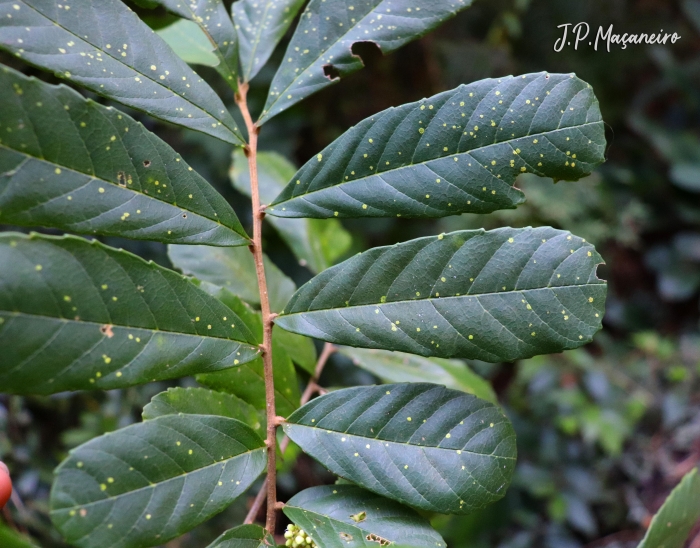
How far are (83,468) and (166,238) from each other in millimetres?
222

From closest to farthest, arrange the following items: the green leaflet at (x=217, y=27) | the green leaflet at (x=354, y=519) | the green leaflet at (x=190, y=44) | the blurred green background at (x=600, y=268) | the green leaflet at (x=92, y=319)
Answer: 1. the green leaflet at (x=92, y=319)
2. the green leaflet at (x=354, y=519)
3. the green leaflet at (x=217, y=27)
4. the green leaflet at (x=190, y=44)
5. the blurred green background at (x=600, y=268)

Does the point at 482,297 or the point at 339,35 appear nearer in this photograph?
the point at 482,297

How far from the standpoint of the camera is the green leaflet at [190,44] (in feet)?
2.61

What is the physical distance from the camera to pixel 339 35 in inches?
25.7

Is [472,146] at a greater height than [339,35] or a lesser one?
lesser

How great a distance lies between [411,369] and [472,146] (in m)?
0.48

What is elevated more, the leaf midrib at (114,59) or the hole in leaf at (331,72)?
the hole in leaf at (331,72)

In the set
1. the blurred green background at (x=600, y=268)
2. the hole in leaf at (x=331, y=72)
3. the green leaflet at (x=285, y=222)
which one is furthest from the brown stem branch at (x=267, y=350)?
the blurred green background at (x=600, y=268)

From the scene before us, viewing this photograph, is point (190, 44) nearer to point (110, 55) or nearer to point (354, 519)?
point (110, 55)

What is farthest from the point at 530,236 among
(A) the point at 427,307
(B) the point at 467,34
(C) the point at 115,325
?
(B) the point at 467,34

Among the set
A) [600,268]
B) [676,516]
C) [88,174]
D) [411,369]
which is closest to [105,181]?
[88,174]

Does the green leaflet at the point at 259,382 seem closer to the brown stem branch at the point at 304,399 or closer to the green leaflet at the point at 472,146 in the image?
the brown stem branch at the point at 304,399

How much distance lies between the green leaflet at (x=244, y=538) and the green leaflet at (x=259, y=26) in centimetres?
55

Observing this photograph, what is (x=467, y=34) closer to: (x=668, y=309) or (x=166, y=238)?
(x=668, y=309)
